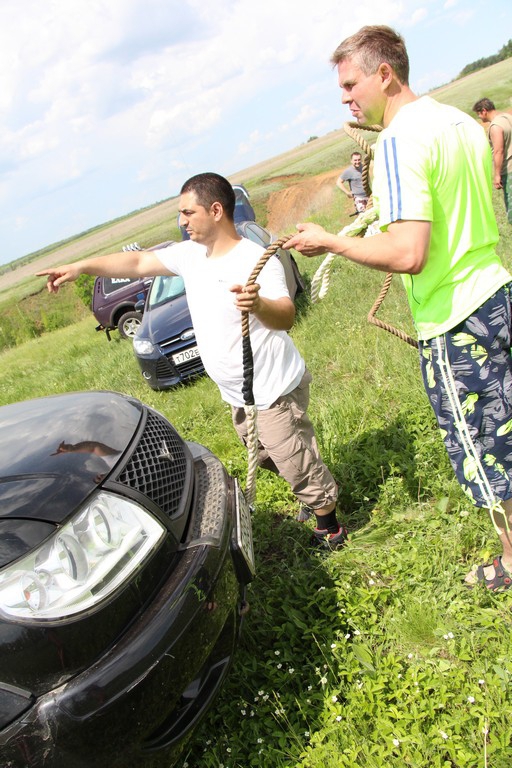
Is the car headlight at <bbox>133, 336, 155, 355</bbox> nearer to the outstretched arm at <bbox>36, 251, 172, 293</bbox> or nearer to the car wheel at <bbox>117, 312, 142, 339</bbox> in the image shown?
the outstretched arm at <bbox>36, 251, 172, 293</bbox>

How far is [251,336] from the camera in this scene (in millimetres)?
2789

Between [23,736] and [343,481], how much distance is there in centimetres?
235

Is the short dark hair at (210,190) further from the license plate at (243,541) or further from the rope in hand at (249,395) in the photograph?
the license plate at (243,541)

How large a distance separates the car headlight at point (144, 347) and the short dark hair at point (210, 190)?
14.0ft

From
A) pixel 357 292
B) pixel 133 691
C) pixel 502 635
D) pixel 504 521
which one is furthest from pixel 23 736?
pixel 357 292

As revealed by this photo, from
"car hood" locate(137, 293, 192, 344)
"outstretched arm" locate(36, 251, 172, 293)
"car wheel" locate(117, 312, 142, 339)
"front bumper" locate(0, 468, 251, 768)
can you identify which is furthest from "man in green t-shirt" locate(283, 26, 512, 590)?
"car wheel" locate(117, 312, 142, 339)

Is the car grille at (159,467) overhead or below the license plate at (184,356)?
overhead

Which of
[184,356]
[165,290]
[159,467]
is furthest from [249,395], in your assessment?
[165,290]

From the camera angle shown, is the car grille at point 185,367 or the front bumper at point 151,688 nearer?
the front bumper at point 151,688

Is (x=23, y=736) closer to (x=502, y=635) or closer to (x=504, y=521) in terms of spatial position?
(x=502, y=635)

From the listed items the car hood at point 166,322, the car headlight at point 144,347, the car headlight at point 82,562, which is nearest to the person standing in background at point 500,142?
the car hood at point 166,322

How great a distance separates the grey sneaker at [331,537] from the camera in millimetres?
2986

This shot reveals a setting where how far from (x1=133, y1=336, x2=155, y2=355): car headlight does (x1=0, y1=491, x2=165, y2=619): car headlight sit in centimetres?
531

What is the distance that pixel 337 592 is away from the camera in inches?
103
